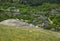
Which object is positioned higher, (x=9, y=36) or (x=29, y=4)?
(x=9, y=36)

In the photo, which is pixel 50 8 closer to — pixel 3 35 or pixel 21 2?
pixel 21 2

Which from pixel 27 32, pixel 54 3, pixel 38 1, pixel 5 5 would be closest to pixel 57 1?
pixel 54 3

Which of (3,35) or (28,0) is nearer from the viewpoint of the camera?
(3,35)

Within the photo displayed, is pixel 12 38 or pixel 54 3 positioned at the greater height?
pixel 12 38

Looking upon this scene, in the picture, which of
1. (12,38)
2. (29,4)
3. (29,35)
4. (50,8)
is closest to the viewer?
(12,38)

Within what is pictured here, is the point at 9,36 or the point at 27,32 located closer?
the point at 9,36

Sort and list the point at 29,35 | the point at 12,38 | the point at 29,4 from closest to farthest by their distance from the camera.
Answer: the point at 12,38 < the point at 29,35 < the point at 29,4

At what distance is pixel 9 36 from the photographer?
66.0 feet

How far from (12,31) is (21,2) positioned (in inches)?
3373

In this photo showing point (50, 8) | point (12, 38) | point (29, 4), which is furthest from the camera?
point (29, 4)

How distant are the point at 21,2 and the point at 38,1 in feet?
25.7

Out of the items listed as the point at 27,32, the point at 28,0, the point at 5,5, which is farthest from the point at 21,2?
the point at 27,32

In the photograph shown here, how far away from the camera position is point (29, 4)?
104 m

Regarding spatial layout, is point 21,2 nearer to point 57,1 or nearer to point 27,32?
point 57,1
